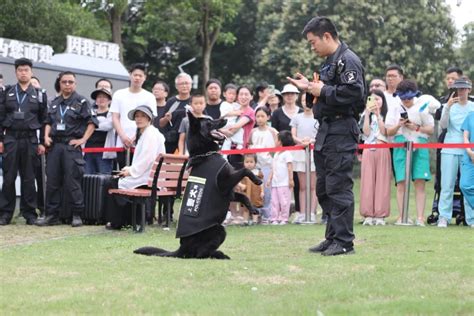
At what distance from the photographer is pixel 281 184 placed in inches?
514

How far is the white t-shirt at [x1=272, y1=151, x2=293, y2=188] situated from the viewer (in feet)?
42.8

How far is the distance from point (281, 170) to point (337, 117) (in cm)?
453

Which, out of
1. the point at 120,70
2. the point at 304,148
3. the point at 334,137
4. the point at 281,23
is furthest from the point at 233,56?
the point at 334,137

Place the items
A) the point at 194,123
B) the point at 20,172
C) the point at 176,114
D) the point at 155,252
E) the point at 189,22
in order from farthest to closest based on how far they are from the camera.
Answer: the point at 189,22 < the point at 176,114 < the point at 20,172 < the point at 194,123 < the point at 155,252

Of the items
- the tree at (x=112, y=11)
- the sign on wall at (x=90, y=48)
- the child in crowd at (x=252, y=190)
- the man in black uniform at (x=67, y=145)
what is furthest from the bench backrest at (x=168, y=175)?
the tree at (x=112, y=11)

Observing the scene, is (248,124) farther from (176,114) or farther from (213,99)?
(176,114)

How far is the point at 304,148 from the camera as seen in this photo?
1306cm

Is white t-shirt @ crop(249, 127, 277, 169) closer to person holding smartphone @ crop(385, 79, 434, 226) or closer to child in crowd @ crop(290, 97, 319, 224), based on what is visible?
child in crowd @ crop(290, 97, 319, 224)

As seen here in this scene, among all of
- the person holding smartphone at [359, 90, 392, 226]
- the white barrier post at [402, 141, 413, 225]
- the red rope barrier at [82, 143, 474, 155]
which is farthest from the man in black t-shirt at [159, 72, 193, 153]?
the white barrier post at [402, 141, 413, 225]

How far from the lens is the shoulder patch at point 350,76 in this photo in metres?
8.38

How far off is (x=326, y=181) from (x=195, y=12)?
Answer: 99.2 feet

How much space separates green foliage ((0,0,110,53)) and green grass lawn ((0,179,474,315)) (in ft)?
80.6

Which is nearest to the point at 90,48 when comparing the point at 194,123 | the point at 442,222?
the point at 442,222

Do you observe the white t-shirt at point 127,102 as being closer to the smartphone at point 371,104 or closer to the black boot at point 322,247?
the smartphone at point 371,104
